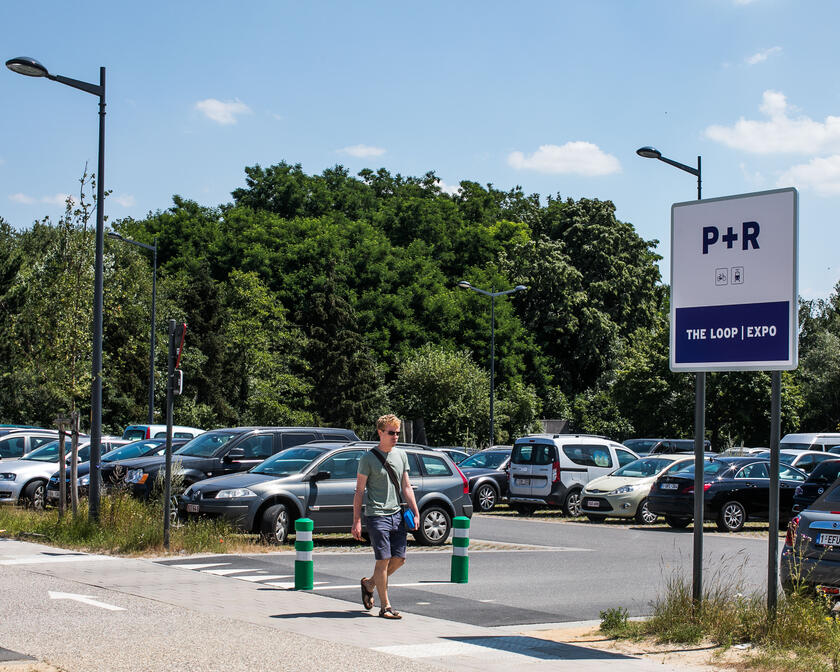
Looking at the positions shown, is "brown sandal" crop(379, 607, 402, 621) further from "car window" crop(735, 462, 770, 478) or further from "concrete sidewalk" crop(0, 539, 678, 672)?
"car window" crop(735, 462, 770, 478)

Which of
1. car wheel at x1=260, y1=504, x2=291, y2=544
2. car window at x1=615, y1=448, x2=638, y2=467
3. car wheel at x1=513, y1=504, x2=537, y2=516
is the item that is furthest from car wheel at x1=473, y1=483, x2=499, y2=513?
car wheel at x1=260, y1=504, x2=291, y2=544

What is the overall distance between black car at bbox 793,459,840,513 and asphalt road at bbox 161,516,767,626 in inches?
48.5

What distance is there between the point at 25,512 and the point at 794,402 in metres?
37.7

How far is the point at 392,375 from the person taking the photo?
206 feet

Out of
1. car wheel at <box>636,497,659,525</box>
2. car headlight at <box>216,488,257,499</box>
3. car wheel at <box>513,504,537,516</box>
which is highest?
car headlight at <box>216,488,257,499</box>

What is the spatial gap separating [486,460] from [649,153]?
9.76 m

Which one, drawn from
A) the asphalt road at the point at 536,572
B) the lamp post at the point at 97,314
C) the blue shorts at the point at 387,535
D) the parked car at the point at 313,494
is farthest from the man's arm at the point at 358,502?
the lamp post at the point at 97,314

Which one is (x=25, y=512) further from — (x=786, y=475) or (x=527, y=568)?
(x=786, y=475)

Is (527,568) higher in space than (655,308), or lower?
lower

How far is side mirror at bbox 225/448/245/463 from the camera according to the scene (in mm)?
19922

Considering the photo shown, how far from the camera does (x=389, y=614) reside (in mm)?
9562

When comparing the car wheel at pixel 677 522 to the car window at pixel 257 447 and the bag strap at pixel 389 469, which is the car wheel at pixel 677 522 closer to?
the car window at pixel 257 447

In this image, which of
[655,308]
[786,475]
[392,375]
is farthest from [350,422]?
[786,475]

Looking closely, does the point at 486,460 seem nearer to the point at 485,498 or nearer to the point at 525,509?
the point at 485,498
